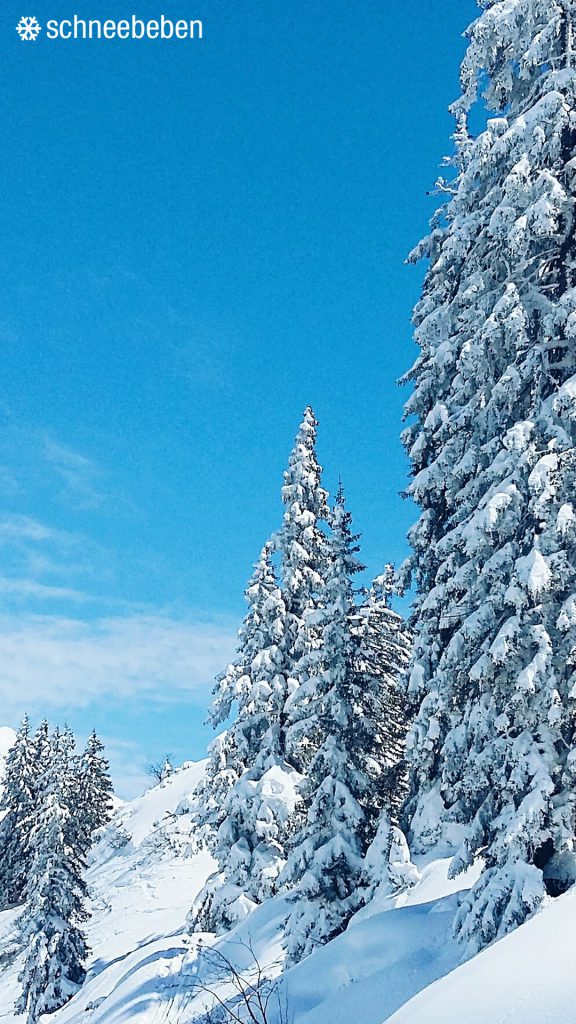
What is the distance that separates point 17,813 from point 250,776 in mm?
38759

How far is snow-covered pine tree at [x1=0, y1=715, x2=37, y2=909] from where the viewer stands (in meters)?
55.3

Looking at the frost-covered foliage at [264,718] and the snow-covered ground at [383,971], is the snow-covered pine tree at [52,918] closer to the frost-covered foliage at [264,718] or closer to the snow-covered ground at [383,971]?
the snow-covered ground at [383,971]

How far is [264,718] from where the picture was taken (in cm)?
2552

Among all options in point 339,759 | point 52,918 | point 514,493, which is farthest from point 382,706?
point 52,918

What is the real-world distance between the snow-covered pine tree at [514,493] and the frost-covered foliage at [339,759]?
4.53 meters

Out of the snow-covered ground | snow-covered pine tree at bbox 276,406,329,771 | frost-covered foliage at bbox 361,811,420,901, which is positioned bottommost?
the snow-covered ground

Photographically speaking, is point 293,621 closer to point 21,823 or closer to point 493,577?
point 493,577

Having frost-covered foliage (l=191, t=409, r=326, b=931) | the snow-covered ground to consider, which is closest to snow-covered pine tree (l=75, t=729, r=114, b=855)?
the snow-covered ground

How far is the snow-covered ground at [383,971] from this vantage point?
5.29 metres

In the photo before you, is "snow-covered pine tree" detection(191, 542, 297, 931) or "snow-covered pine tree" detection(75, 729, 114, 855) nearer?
"snow-covered pine tree" detection(191, 542, 297, 931)

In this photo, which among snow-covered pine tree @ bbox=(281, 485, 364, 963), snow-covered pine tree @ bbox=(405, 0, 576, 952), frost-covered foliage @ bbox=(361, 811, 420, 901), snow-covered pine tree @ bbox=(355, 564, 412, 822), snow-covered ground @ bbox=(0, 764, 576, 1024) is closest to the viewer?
snow-covered ground @ bbox=(0, 764, 576, 1024)

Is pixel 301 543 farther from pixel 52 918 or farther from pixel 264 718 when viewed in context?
pixel 52 918

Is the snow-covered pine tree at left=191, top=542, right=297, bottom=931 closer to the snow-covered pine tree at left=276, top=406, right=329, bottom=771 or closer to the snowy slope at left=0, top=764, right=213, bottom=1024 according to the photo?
the snow-covered pine tree at left=276, top=406, right=329, bottom=771

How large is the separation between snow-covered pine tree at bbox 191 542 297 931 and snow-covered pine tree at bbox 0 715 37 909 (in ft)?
110
